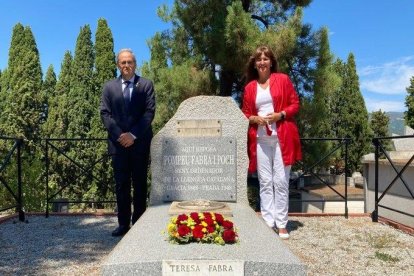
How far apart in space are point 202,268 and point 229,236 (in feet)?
1.10

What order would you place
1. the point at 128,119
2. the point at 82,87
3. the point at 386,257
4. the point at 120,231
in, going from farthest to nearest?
Result: the point at 82,87 → the point at 120,231 → the point at 128,119 → the point at 386,257

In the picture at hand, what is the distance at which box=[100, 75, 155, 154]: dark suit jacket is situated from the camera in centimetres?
448

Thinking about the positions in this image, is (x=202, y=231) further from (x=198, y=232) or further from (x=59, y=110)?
(x=59, y=110)

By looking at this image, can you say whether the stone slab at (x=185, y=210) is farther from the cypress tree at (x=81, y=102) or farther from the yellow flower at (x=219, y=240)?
the cypress tree at (x=81, y=102)

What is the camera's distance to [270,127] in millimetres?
4398

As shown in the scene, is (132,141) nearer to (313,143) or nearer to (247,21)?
(247,21)

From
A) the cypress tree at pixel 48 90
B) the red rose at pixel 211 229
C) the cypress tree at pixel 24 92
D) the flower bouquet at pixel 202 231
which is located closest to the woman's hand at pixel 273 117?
the flower bouquet at pixel 202 231

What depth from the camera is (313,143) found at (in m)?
11.4

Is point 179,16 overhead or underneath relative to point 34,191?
overhead

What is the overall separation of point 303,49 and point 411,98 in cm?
1607

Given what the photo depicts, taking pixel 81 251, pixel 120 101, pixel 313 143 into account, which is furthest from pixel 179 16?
pixel 81 251

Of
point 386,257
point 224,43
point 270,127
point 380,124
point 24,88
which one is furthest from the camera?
point 380,124

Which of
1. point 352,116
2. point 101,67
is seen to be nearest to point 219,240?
point 101,67

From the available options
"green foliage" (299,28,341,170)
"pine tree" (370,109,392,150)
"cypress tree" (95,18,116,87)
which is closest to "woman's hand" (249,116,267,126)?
"green foliage" (299,28,341,170)
